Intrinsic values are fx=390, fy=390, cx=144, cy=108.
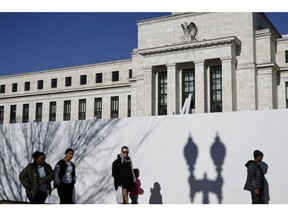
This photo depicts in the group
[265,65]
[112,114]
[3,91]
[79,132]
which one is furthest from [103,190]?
[3,91]

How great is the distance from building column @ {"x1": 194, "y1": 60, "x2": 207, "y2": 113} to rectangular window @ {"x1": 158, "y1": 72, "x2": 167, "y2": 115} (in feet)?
11.8

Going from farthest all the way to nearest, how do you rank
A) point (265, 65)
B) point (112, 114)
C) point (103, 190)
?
point (112, 114), point (265, 65), point (103, 190)

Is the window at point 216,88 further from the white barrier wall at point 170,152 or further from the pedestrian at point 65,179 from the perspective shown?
the pedestrian at point 65,179

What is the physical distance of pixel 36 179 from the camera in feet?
28.2

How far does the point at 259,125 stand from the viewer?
10.1 m

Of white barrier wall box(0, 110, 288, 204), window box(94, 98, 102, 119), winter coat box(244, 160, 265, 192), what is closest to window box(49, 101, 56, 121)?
window box(94, 98, 102, 119)

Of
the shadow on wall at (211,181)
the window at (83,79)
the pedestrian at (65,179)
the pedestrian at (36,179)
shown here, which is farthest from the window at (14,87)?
the pedestrian at (36,179)

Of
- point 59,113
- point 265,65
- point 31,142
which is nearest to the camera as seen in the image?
point 31,142

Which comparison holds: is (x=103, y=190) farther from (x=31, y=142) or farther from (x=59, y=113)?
(x=59, y=113)

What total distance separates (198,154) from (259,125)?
1780 mm

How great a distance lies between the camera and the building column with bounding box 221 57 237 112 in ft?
104

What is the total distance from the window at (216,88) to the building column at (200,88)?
0.91m

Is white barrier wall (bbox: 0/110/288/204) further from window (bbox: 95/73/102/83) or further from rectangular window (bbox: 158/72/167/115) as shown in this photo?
window (bbox: 95/73/102/83)

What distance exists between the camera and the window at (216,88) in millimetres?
33312
